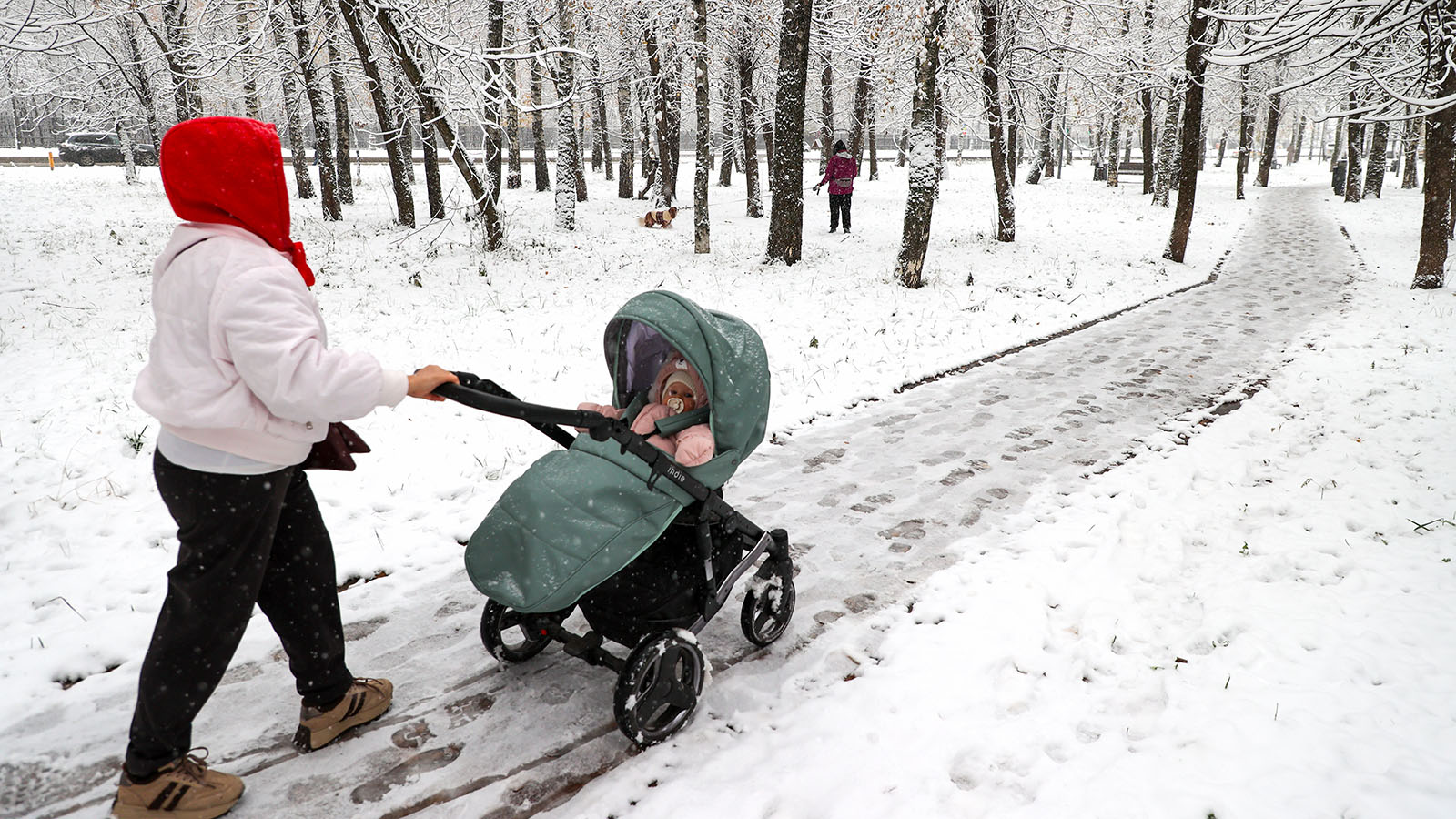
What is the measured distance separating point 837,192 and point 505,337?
10207 mm

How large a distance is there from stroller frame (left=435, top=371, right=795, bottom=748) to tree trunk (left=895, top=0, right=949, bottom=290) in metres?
8.78

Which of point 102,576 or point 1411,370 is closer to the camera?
point 102,576

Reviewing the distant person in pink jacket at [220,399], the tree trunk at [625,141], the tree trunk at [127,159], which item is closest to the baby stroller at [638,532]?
the distant person in pink jacket at [220,399]

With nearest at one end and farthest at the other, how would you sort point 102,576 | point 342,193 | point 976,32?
point 102,576 < point 976,32 < point 342,193

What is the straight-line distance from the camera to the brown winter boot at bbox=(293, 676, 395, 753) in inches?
110

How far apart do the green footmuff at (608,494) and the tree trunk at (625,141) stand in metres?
21.8

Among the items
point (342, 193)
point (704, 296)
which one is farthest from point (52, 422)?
point (342, 193)

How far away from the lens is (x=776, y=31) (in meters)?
19.5

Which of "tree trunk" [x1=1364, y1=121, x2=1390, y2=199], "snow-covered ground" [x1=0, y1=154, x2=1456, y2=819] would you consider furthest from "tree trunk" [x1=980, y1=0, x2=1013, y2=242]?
"tree trunk" [x1=1364, y1=121, x2=1390, y2=199]

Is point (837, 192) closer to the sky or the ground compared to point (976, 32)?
closer to the ground

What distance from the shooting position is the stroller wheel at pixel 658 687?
2.71m

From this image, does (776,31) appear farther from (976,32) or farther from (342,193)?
(342,193)

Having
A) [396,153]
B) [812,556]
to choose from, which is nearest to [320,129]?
[396,153]

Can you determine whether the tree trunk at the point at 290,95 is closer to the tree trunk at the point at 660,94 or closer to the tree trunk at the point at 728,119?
the tree trunk at the point at 660,94
